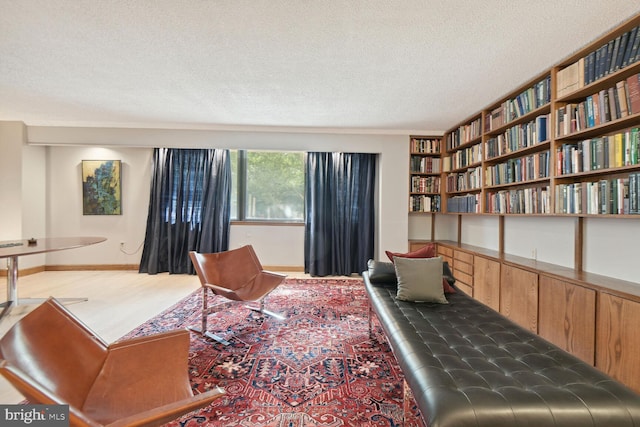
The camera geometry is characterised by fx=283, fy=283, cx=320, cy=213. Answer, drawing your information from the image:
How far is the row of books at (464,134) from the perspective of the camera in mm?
3850

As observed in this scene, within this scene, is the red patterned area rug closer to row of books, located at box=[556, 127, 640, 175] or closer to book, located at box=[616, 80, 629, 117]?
row of books, located at box=[556, 127, 640, 175]

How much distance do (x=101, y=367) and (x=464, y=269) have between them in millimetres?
3880

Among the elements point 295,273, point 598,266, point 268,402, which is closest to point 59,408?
point 268,402

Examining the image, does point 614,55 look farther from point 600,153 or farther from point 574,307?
point 574,307

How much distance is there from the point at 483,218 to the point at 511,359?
A: 9.78 ft

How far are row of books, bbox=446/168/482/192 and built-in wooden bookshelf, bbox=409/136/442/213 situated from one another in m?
0.24

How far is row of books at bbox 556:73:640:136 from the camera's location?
192 cm

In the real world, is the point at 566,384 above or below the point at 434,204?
below

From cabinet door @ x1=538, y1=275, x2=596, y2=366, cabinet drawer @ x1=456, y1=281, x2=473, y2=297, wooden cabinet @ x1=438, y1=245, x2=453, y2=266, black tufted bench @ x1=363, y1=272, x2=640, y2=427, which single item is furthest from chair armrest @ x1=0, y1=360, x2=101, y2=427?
wooden cabinet @ x1=438, y1=245, x2=453, y2=266

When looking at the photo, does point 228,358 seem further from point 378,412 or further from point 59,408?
point 59,408

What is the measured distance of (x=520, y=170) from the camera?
3072mm

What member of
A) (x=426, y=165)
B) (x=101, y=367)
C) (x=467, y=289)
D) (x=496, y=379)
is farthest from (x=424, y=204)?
(x=101, y=367)

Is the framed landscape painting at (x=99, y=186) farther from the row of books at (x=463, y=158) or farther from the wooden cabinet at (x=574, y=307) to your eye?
the wooden cabinet at (x=574, y=307)

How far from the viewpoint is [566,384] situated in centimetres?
126
